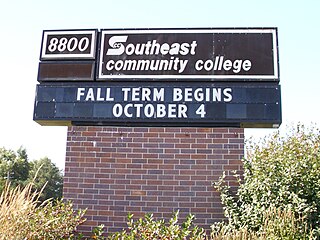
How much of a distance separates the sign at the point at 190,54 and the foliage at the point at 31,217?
8.12 ft

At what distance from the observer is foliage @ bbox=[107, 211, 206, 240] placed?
602cm

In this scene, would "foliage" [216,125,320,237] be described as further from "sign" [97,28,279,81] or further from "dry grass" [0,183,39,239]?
"dry grass" [0,183,39,239]

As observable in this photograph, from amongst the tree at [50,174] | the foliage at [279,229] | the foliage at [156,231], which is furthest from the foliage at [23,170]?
the foliage at [279,229]

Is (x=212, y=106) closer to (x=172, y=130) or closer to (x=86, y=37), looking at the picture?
(x=172, y=130)

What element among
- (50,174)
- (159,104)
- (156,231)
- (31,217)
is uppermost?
(50,174)

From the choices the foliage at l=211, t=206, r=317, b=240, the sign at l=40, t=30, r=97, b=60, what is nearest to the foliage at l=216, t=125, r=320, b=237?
the foliage at l=211, t=206, r=317, b=240

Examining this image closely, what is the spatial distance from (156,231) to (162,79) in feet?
8.86

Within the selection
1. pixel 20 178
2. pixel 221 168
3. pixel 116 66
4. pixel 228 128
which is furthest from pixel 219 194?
pixel 20 178

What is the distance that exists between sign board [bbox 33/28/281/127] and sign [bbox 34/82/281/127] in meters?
0.02

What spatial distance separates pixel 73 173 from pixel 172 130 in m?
1.86

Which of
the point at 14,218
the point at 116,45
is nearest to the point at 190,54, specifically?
the point at 116,45

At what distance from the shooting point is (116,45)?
7809mm

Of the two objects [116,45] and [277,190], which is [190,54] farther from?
[277,190]

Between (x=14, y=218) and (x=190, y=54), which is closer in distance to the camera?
(x=14, y=218)
